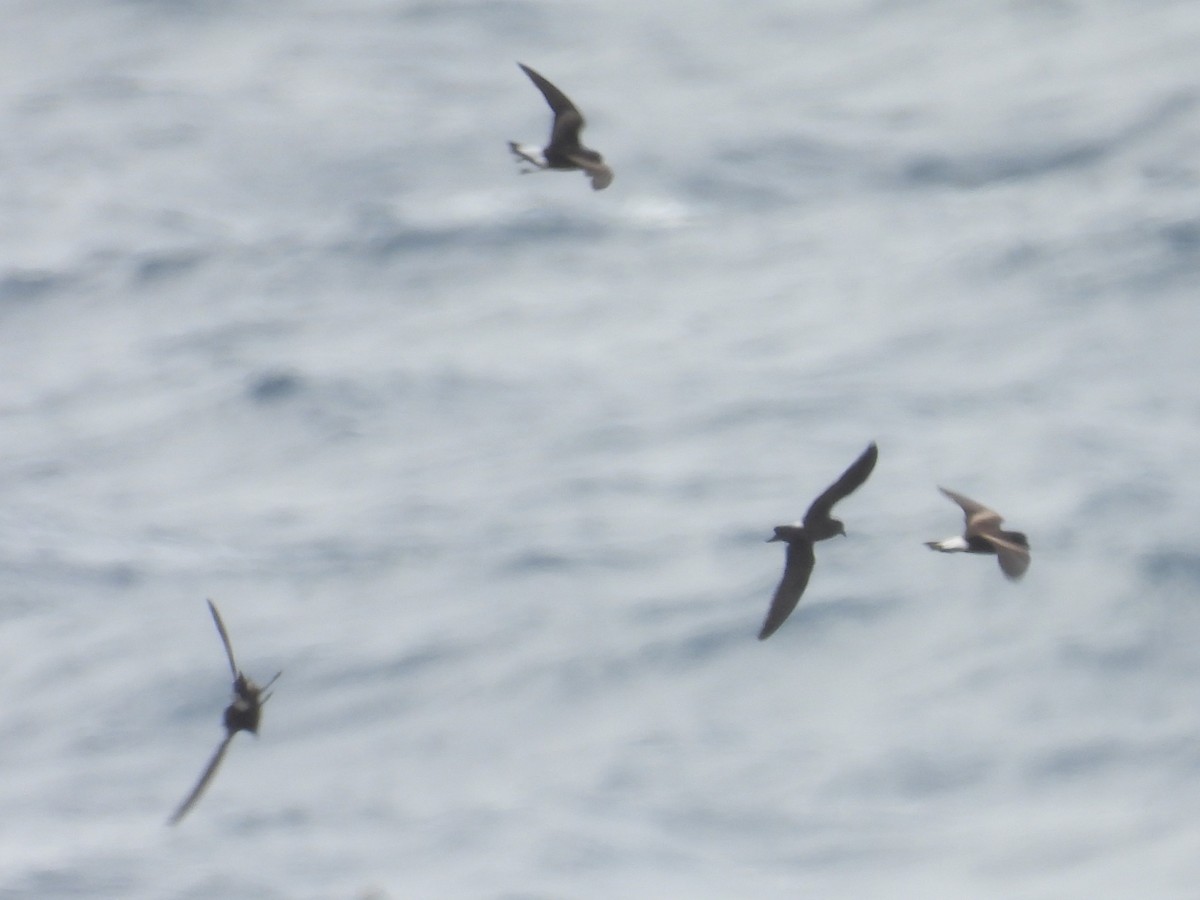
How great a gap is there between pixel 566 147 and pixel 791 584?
2.95m

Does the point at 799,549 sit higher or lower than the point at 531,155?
lower

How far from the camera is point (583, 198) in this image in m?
31.4

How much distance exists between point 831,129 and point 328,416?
1029cm

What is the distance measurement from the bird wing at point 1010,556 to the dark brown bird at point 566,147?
8.69 feet

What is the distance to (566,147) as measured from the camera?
11250 mm

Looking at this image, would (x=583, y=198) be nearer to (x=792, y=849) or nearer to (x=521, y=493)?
(x=521, y=493)

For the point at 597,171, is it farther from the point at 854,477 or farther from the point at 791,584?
the point at 854,477

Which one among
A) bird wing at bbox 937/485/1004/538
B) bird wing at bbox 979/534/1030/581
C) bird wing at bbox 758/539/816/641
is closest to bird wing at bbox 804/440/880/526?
bird wing at bbox 758/539/816/641

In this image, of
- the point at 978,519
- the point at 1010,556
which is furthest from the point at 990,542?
the point at 978,519

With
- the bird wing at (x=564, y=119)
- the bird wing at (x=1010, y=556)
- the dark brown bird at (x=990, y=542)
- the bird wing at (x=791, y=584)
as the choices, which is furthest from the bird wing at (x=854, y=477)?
the bird wing at (x=564, y=119)

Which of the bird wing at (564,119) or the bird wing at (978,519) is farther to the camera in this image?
the bird wing at (564,119)

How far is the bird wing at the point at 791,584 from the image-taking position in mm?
9219

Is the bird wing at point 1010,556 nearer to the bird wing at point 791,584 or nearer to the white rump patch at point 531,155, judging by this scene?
the bird wing at point 791,584

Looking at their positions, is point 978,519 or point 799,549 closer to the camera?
point 799,549
